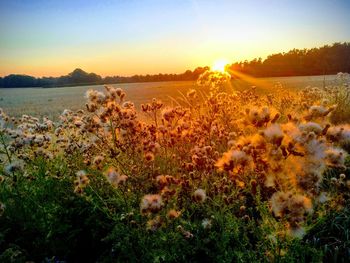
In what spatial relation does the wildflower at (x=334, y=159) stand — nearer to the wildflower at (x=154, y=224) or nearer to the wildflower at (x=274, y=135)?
the wildflower at (x=274, y=135)

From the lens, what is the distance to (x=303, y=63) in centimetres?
4697

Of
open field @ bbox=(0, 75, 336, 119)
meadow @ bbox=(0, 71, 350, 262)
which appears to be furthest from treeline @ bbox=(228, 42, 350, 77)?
meadow @ bbox=(0, 71, 350, 262)

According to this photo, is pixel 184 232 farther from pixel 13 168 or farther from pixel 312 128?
pixel 13 168

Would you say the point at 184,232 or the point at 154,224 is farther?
the point at 184,232

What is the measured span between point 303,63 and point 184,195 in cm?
4639

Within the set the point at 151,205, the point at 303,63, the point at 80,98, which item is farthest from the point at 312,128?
the point at 303,63

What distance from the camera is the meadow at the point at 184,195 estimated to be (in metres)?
2.29

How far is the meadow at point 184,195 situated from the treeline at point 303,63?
136 feet

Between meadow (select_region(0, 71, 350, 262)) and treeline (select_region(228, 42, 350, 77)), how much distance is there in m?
41.4

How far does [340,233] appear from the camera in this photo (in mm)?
3822

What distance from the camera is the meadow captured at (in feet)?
7.53

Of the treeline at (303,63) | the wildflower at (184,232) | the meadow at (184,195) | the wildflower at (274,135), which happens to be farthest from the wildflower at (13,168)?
the treeline at (303,63)

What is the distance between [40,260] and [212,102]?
3037 mm

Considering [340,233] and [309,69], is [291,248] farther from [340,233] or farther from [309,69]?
[309,69]
